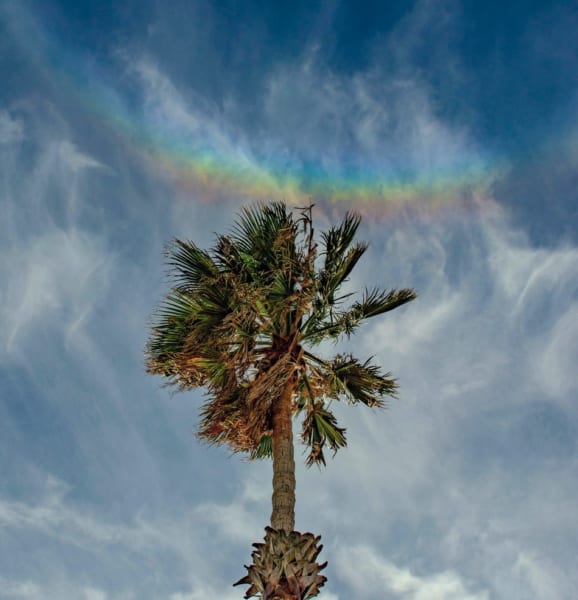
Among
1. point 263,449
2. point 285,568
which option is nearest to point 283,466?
point 285,568

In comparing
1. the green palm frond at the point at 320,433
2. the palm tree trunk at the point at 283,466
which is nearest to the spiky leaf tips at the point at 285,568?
the palm tree trunk at the point at 283,466

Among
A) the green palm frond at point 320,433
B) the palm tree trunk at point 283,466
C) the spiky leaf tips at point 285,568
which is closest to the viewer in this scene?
the spiky leaf tips at point 285,568

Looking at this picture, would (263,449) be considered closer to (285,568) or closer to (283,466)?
(283,466)

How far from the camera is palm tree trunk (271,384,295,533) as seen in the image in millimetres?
8219

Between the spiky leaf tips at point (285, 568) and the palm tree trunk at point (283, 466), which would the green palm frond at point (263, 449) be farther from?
the spiky leaf tips at point (285, 568)

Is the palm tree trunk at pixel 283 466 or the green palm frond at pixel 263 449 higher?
the green palm frond at pixel 263 449

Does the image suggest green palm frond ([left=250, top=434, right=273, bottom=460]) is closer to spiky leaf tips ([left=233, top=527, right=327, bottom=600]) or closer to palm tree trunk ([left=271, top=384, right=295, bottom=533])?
palm tree trunk ([left=271, top=384, right=295, bottom=533])

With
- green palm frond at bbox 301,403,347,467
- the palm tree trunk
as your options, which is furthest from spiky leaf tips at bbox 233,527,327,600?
green palm frond at bbox 301,403,347,467

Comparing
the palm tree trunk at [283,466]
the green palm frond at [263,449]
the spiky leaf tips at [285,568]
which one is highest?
the green palm frond at [263,449]

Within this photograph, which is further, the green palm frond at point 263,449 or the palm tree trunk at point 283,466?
the green palm frond at point 263,449

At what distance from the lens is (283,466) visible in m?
8.89

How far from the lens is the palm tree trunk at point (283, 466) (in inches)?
324

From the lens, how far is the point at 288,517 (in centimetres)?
821

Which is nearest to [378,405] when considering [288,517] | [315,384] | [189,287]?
[315,384]
